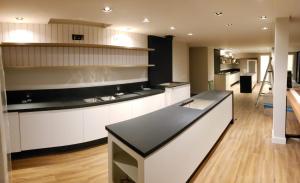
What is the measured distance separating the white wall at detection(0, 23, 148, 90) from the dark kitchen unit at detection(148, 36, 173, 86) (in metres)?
0.92

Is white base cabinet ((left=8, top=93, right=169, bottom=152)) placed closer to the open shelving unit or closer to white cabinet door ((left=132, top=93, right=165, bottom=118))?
white cabinet door ((left=132, top=93, right=165, bottom=118))

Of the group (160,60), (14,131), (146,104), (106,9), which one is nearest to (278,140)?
(146,104)

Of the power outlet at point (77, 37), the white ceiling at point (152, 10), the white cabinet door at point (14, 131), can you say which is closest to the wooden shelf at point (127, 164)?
the white ceiling at point (152, 10)

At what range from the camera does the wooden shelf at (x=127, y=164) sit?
1836 millimetres

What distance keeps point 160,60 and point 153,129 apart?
13.3 feet

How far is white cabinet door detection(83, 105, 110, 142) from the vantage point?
363cm

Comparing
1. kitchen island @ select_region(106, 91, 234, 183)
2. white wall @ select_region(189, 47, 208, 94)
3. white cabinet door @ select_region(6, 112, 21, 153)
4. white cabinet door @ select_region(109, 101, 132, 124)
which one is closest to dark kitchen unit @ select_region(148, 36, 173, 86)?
white cabinet door @ select_region(109, 101, 132, 124)

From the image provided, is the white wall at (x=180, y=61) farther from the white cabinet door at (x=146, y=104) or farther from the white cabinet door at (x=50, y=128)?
the white cabinet door at (x=50, y=128)

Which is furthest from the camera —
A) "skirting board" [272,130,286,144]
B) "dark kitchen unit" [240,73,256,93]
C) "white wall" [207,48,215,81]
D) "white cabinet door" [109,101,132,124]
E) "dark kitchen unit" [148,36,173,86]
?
"dark kitchen unit" [240,73,256,93]

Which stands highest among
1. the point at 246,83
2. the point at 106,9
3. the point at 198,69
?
the point at 106,9

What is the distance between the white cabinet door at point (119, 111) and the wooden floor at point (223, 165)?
1.75 ft

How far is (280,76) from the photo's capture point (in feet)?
12.4

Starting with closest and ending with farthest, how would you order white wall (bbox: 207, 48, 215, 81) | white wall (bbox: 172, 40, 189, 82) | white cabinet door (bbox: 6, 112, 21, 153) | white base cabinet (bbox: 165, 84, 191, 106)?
white cabinet door (bbox: 6, 112, 21, 153)
white base cabinet (bbox: 165, 84, 191, 106)
white wall (bbox: 172, 40, 189, 82)
white wall (bbox: 207, 48, 215, 81)

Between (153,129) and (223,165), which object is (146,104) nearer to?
(223,165)
